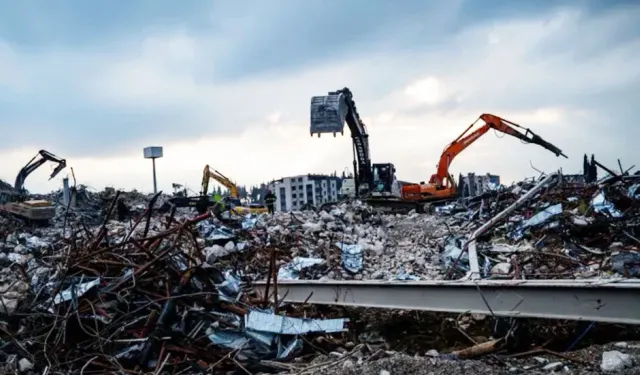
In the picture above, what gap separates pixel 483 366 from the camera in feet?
12.0

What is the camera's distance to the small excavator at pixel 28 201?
1510 centimetres

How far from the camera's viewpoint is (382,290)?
5234mm

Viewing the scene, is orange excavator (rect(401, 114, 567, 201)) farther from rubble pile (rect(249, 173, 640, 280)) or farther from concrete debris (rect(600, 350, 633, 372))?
concrete debris (rect(600, 350, 633, 372))

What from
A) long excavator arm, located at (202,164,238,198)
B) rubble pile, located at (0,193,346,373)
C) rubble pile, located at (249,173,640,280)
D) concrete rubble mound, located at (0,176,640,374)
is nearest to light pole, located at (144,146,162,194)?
long excavator arm, located at (202,164,238,198)

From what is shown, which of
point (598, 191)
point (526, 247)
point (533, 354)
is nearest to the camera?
point (533, 354)

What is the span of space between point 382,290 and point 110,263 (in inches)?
92.4

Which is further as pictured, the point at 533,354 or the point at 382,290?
the point at 382,290

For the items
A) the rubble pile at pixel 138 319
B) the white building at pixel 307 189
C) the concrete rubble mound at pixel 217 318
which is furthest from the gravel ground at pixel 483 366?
the white building at pixel 307 189

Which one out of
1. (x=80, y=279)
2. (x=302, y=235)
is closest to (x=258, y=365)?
(x=80, y=279)

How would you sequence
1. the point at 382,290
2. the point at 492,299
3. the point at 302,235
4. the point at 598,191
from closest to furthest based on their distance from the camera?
the point at 492,299 → the point at 382,290 → the point at 598,191 → the point at 302,235

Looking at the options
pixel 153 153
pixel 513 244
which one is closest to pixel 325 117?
pixel 153 153

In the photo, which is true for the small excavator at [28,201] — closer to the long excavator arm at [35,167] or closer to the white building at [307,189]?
the long excavator arm at [35,167]

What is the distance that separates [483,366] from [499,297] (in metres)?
0.91

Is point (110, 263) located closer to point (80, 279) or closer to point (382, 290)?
point (80, 279)
